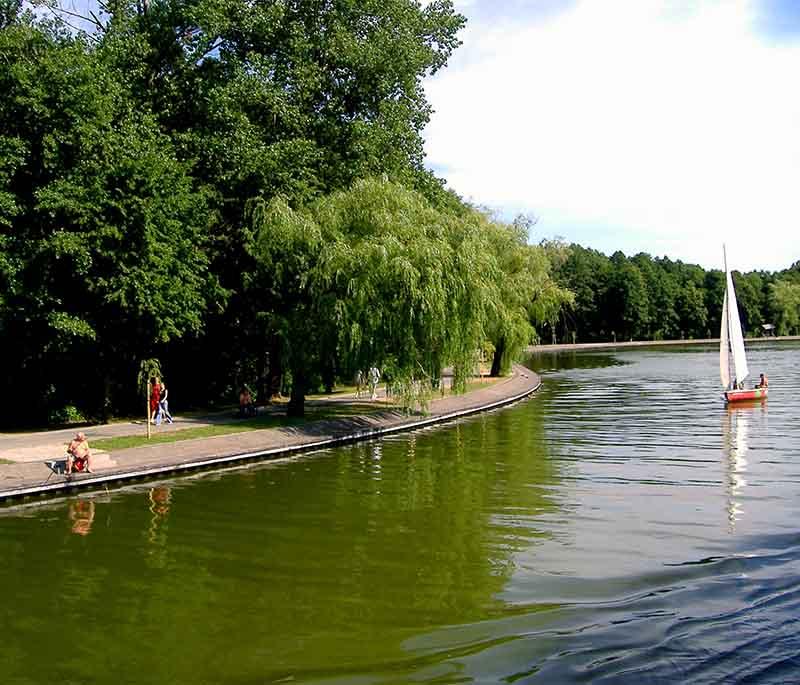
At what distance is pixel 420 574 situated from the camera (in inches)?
549

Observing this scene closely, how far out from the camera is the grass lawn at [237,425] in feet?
81.9

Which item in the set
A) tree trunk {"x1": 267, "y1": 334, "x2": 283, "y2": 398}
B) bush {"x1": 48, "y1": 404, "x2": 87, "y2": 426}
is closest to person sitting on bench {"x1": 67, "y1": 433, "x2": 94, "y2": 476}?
bush {"x1": 48, "y1": 404, "x2": 87, "y2": 426}

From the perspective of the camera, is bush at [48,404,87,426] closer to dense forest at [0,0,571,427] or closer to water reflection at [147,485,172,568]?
dense forest at [0,0,571,427]

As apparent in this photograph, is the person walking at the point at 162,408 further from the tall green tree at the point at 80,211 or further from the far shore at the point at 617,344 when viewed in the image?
the far shore at the point at 617,344

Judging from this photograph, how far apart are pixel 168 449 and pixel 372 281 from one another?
917cm

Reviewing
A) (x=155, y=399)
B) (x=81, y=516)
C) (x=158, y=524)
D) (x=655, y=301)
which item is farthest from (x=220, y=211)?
(x=655, y=301)

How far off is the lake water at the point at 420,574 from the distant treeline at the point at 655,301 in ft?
352

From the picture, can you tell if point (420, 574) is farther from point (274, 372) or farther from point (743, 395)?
point (743, 395)

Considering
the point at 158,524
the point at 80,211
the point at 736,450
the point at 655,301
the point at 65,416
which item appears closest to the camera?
the point at 158,524

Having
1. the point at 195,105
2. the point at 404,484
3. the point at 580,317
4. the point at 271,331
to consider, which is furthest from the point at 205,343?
the point at 580,317

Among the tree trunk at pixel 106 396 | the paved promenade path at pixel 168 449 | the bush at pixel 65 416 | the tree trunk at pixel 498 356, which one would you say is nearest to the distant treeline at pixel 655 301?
the tree trunk at pixel 498 356

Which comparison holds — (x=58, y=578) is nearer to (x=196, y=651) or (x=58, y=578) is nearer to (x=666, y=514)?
(x=196, y=651)

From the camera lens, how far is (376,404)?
1487 inches

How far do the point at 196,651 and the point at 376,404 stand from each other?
27.1 metres
